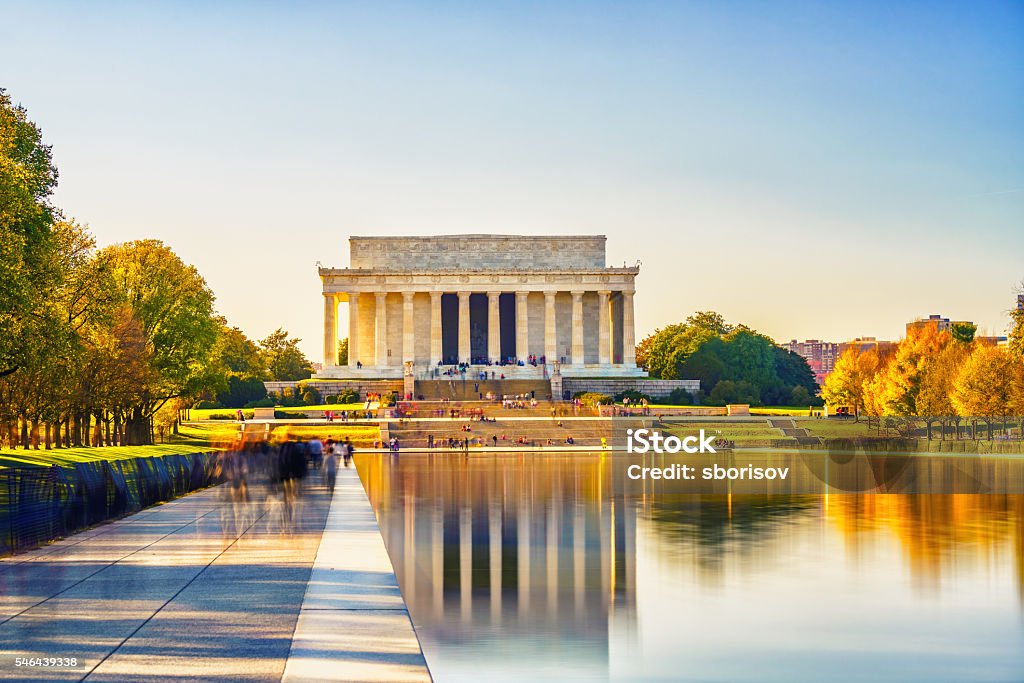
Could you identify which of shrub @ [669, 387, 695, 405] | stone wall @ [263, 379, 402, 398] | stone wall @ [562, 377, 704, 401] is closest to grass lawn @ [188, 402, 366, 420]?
stone wall @ [263, 379, 402, 398]

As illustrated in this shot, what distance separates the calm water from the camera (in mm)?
13094

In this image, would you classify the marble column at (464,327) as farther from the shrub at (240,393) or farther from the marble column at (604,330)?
the shrub at (240,393)

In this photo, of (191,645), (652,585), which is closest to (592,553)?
(652,585)

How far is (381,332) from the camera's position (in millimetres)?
112500

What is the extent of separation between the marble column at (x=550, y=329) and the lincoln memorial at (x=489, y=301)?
0.10 metres

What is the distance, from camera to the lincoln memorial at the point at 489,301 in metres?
111

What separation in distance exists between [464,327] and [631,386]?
2165cm

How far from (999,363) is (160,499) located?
44487mm

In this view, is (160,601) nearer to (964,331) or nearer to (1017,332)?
(1017,332)

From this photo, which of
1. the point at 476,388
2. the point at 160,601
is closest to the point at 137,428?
the point at 476,388

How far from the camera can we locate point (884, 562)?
1989 cm

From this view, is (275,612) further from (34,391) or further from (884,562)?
(34,391)

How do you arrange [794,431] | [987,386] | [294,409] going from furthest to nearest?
[294,409] < [794,431] < [987,386]

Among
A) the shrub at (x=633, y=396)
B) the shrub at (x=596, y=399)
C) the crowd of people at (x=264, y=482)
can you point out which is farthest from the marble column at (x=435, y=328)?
the crowd of people at (x=264, y=482)
